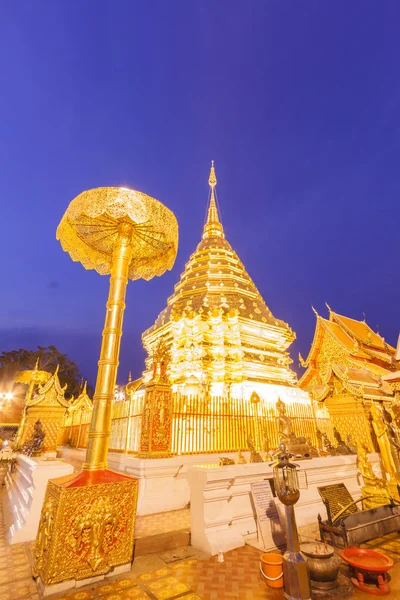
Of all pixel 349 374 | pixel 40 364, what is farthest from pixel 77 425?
pixel 40 364

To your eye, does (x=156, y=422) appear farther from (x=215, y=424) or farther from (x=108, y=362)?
(x=108, y=362)

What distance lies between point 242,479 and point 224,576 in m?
1.47

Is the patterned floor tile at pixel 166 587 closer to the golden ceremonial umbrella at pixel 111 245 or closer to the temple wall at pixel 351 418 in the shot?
the golden ceremonial umbrella at pixel 111 245

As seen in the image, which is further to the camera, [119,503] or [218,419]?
[218,419]

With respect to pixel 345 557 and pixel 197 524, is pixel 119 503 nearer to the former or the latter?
pixel 197 524

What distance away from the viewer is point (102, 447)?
140 inches

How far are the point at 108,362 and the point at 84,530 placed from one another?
1.79m

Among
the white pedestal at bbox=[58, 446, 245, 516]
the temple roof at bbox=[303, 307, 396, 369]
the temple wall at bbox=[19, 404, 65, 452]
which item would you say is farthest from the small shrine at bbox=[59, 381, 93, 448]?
the temple roof at bbox=[303, 307, 396, 369]

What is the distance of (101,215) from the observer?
4438 millimetres

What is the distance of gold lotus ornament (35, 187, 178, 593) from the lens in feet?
9.96

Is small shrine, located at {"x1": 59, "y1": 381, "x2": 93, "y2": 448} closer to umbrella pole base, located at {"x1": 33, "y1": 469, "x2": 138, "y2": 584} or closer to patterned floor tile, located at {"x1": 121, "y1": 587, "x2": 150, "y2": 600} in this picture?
umbrella pole base, located at {"x1": 33, "y1": 469, "x2": 138, "y2": 584}

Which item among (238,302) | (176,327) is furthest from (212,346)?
(238,302)

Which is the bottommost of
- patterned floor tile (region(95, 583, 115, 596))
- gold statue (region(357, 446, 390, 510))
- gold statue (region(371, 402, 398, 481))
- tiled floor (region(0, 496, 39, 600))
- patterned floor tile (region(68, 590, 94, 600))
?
tiled floor (region(0, 496, 39, 600))

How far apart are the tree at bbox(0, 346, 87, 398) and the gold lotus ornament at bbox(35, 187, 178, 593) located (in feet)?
104
